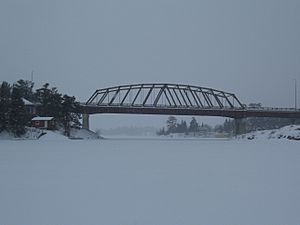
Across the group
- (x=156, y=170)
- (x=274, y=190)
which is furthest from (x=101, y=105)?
(x=274, y=190)

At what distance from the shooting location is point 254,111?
126m

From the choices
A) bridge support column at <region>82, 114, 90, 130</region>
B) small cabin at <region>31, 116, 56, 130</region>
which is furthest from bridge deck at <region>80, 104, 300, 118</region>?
small cabin at <region>31, 116, 56, 130</region>

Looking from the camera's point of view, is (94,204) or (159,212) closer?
(159,212)

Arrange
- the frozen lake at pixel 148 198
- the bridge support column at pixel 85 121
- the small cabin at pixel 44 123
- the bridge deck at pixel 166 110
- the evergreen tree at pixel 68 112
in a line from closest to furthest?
1. the frozen lake at pixel 148 198
2. the small cabin at pixel 44 123
3. the evergreen tree at pixel 68 112
4. the bridge support column at pixel 85 121
5. the bridge deck at pixel 166 110

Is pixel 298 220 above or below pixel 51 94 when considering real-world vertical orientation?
below

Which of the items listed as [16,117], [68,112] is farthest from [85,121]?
[16,117]

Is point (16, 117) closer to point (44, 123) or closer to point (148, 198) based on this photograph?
point (44, 123)

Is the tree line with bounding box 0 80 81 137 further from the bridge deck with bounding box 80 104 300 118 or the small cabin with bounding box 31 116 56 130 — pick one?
the bridge deck with bounding box 80 104 300 118

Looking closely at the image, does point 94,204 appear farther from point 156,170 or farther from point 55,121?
point 55,121

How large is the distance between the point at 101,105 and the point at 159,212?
109012mm

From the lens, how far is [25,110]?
3339 inches

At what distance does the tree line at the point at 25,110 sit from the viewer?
77.1 meters

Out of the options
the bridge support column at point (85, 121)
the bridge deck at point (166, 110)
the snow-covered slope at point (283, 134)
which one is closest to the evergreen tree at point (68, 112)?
the bridge support column at point (85, 121)

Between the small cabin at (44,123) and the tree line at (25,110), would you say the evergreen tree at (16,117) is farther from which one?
the small cabin at (44,123)
